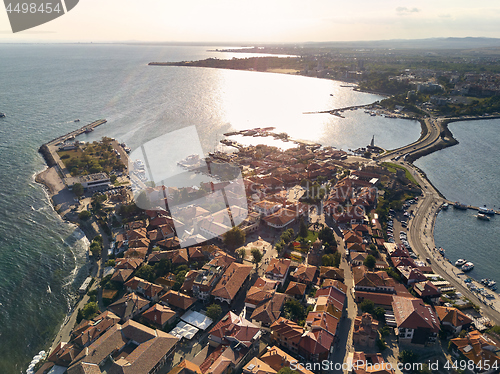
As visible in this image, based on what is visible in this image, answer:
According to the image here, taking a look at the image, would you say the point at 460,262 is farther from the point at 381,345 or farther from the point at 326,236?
the point at 381,345

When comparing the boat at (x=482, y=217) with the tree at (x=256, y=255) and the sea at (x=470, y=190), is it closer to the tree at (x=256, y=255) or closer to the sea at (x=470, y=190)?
the sea at (x=470, y=190)

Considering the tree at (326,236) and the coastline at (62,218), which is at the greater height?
the tree at (326,236)

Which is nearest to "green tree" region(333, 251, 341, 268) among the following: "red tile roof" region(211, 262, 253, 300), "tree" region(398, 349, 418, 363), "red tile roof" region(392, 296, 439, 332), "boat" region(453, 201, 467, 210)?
"red tile roof" region(392, 296, 439, 332)

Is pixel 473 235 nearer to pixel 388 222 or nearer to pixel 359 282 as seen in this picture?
pixel 388 222

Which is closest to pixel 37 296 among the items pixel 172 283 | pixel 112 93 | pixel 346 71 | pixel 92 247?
pixel 92 247

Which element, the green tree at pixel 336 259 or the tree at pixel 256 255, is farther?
the tree at pixel 256 255

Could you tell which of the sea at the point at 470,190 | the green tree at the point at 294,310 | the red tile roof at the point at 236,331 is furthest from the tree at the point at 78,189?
the sea at the point at 470,190

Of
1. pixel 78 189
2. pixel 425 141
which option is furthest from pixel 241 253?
pixel 425 141
